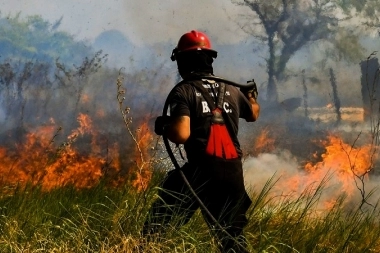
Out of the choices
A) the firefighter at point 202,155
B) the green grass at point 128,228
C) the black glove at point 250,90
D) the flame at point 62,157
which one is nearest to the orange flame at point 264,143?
the flame at point 62,157

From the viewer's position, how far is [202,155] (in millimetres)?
4234

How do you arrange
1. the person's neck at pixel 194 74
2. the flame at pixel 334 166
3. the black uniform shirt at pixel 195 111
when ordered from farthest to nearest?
the flame at pixel 334 166
the person's neck at pixel 194 74
the black uniform shirt at pixel 195 111

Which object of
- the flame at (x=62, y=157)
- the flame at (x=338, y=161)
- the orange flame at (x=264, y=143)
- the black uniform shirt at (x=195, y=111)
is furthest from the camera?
the orange flame at (x=264, y=143)

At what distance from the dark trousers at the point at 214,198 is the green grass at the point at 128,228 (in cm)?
10

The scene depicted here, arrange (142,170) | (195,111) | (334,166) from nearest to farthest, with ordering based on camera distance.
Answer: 1. (195,111)
2. (142,170)
3. (334,166)

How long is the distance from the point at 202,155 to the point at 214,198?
0.98ft

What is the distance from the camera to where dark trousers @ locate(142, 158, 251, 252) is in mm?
4242

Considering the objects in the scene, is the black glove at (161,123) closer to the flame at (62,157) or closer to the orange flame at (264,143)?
the flame at (62,157)

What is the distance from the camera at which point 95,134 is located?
10.7m

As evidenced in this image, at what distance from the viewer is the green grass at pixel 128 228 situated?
4340 mm

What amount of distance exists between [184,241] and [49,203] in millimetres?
1525

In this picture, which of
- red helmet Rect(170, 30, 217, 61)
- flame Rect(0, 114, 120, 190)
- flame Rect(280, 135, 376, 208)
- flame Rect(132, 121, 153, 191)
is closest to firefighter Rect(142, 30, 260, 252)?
red helmet Rect(170, 30, 217, 61)

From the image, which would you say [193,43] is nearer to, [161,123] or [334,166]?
[161,123]

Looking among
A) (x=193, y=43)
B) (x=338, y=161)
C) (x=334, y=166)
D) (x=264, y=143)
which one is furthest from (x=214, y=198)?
(x=264, y=143)
